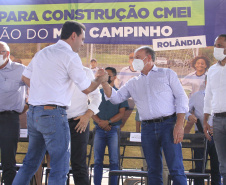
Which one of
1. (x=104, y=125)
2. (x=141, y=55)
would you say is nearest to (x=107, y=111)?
(x=104, y=125)

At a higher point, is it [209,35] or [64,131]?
[209,35]

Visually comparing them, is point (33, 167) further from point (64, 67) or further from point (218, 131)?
point (218, 131)

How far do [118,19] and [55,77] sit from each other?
126 inches

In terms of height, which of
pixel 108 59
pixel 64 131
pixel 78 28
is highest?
pixel 108 59

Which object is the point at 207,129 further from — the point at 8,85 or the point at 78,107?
the point at 8,85

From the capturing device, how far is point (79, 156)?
10.4 feet

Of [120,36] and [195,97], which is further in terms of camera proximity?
[120,36]

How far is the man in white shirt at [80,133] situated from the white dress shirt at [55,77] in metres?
0.57

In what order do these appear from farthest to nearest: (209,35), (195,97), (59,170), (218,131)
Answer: (209,35), (195,97), (218,131), (59,170)

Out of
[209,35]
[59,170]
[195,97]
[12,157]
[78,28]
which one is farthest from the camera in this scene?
[209,35]

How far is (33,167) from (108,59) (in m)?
3.24

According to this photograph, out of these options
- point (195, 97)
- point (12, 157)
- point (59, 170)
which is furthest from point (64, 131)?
point (195, 97)

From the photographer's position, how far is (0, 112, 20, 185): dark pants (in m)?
3.58

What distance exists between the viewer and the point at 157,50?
548 centimetres
